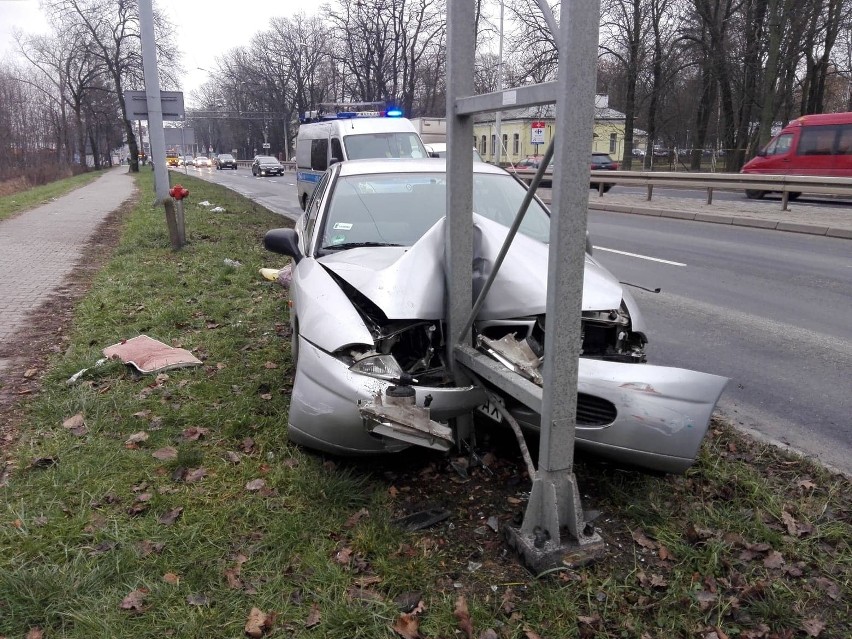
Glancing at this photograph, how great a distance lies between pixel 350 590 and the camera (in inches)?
106

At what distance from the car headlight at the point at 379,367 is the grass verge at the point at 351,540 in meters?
0.60

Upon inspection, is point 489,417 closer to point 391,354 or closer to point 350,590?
point 391,354

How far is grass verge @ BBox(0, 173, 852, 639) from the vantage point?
254 centimetres

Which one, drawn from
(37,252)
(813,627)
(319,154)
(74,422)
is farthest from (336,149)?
(813,627)

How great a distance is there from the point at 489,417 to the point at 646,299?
4.93m

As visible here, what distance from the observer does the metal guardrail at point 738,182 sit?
646 inches

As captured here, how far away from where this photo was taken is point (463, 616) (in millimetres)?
2527

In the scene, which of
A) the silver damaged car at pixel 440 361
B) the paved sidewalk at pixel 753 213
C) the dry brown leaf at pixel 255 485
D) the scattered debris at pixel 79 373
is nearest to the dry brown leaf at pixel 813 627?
the silver damaged car at pixel 440 361

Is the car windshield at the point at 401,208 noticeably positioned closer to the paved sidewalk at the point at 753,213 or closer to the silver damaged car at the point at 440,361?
the silver damaged car at the point at 440,361

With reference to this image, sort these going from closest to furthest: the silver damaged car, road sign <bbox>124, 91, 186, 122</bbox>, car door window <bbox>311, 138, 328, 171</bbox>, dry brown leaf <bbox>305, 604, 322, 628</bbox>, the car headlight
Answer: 1. dry brown leaf <bbox>305, 604, 322, 628</bbox>
2. the silver damaged car
3. the car headlight
4. road sign <bbox>124, 91, 186, 122</bbox>
5. car door window <bbox>311, 138, 328, 171</bbox>

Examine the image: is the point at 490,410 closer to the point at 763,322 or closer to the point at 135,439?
the point at 135,439

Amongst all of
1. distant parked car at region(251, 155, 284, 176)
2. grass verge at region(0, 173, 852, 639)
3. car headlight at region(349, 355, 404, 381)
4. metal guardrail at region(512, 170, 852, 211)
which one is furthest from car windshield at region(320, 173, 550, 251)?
distant parked car at region(251, 155, 284, 176)

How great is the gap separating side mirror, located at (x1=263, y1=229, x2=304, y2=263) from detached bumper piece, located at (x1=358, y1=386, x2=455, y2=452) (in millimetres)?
2149

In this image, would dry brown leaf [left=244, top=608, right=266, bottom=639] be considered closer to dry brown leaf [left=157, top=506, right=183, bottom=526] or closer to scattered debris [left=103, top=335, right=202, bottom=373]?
dry brown leaf [left=157, top=506, right=183, bottom=526]
